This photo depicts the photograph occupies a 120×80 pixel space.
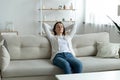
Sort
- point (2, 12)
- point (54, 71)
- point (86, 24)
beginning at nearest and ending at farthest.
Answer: point (54, 71), point (2, 12), point (86, 24)

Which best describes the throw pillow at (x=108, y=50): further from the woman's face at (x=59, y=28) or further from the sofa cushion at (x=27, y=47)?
the sofa cushion at (x=27, y=47)

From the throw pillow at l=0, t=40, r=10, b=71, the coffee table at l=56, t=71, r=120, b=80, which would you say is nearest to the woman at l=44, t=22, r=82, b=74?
the coffee table at l=56, t=71, r=120, b=80

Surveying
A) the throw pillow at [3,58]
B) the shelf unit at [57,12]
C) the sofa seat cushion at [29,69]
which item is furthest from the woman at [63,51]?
the shelf unit at [57,12]

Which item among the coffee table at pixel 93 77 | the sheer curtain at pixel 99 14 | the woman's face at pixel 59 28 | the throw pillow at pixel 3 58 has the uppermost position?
the sheer curtain at pixel 99 14

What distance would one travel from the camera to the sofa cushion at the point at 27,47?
10.4ft

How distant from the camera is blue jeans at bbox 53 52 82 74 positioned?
9.36 ft

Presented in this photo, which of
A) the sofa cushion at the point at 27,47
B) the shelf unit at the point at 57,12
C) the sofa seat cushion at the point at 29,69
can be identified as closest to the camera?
the sofa seat cushion at the point at 29,69

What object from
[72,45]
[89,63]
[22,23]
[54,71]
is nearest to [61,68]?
[54,71]

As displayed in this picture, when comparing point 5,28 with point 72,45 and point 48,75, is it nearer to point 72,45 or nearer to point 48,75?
point 72,45

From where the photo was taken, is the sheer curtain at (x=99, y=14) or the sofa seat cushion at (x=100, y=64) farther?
the sheer curtain at (x=99, y=14)

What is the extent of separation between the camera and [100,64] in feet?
10.1

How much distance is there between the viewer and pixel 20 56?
3184 mm

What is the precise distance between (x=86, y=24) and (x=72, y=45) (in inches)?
125

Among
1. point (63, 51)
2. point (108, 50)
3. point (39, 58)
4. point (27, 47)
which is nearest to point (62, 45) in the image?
point (63, 51)
